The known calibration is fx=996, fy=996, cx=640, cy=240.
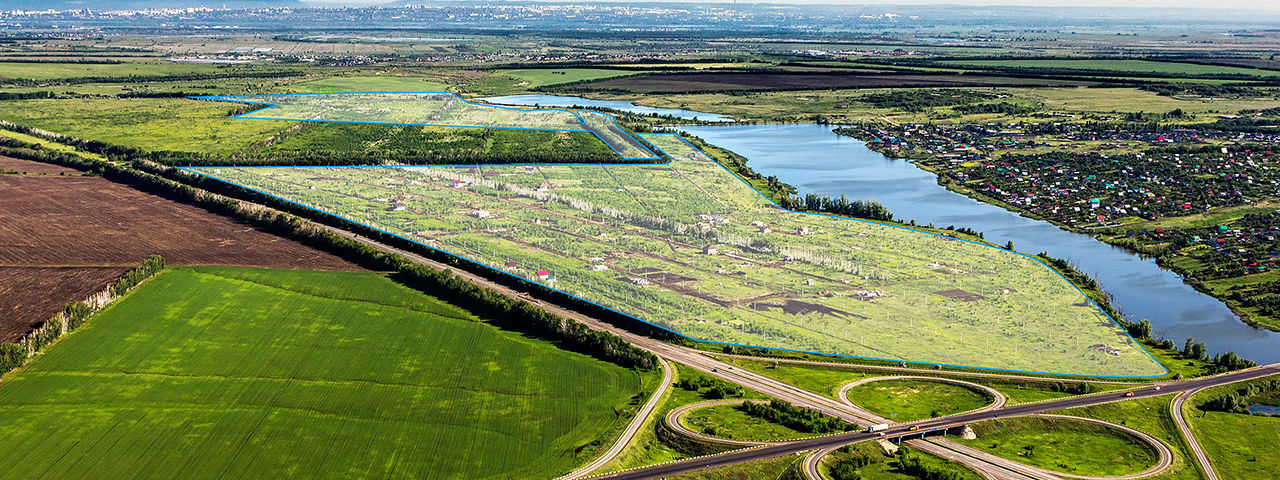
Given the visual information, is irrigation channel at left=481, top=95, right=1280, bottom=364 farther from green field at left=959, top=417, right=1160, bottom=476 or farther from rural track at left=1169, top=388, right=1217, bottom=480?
green field at left=959, top=417, right=1160, bottom=476

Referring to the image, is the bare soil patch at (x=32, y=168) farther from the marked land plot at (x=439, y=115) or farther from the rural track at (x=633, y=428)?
the rural track at (x=633, y=428)

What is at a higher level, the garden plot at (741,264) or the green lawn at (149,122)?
the green lawn at (149,122)

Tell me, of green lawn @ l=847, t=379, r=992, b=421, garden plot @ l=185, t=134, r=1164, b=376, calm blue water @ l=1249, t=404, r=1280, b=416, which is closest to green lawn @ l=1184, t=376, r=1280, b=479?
calm blue water @ l=1249, t=404, r=1280, b=416

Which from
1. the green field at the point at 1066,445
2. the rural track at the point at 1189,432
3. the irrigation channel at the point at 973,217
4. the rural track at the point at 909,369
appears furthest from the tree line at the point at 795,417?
the irrigation channel at the point at 973,217

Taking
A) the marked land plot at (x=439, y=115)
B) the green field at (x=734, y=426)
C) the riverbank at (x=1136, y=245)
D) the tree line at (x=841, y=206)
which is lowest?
the green field at (x=734, y=426)

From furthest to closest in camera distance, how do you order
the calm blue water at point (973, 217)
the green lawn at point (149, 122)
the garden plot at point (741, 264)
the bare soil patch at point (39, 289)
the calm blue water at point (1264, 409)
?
1. the green lawn at point (149, 122)
2. the calm blue water at point (973, 217)
3. the garden plot at point (741, 264)
4. the bare soil patch at point (39, 289)
5. the calm blue water at point (1264, 409)

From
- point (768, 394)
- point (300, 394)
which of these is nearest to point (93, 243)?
point (300, 394)

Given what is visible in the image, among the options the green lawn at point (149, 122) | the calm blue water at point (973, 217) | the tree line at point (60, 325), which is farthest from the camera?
the green lawn at point (149, 122)
